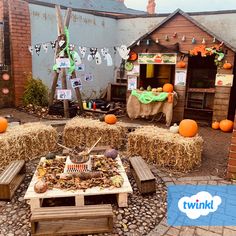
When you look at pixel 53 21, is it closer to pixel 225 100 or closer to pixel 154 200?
pixel 225 100

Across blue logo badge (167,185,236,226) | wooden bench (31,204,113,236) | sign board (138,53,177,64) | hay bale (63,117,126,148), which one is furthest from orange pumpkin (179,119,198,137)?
sign board (138,53,177,64)

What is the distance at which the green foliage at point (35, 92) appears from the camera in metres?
9.47

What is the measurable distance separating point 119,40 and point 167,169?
9318 mm

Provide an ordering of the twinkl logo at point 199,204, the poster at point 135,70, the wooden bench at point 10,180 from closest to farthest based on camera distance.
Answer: the twinkl logo at point 199,204, the wooden bench at point 10,180, the poster at point 135,70

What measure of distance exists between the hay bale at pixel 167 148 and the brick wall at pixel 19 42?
589 cm

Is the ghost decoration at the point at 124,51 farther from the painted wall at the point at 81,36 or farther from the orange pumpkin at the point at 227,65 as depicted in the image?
the painted wall at the point at 81,36

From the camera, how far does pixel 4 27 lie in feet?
30.0

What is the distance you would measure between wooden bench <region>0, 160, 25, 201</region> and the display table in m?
5.04

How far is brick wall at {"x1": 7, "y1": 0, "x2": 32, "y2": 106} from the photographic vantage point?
916cm

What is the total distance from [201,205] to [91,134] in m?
3.18

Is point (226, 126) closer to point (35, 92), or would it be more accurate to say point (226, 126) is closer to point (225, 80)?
point (225, 80)

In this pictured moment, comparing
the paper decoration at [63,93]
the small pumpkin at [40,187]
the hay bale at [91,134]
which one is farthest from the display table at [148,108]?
the small pumpkin at [40,187]

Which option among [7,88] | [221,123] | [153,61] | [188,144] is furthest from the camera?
[7,88]

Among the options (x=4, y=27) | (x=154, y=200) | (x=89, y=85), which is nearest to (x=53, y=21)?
(x=4, y=27)
